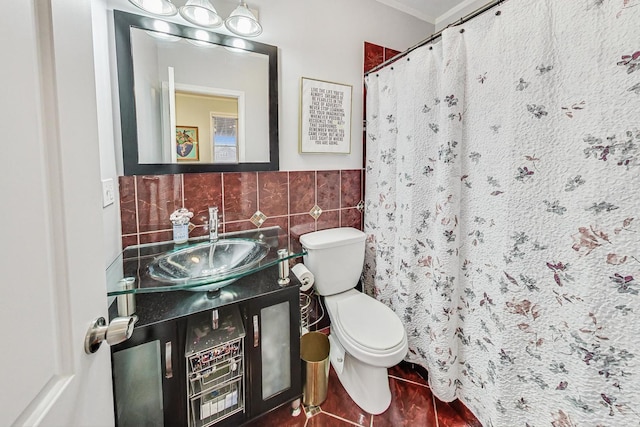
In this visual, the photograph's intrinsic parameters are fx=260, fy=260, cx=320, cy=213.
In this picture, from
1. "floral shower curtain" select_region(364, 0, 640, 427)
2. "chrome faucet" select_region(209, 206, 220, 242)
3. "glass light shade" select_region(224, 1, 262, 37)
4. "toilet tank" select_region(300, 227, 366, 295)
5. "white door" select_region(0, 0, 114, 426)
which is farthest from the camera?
"toilet tank" select_region(300, 227, 366, 295)

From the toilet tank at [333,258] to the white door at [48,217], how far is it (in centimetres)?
111

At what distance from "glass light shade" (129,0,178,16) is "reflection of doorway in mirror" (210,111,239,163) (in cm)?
45

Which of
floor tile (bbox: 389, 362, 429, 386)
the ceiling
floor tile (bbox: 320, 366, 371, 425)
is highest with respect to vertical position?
the ceiling

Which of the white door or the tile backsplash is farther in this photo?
the tile backsplash

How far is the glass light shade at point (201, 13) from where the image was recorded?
122 centimetres

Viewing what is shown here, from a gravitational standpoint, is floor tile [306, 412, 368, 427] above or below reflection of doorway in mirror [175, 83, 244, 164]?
below

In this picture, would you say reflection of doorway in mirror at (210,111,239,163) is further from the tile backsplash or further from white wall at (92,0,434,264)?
white wall at (92,0,434,264)

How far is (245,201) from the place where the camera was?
1.55 metres

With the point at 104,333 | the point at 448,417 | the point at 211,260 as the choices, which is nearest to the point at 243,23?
the point at 211,260

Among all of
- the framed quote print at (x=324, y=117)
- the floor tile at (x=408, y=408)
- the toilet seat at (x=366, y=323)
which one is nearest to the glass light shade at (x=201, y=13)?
the framed quote print at (x=324, y=117)

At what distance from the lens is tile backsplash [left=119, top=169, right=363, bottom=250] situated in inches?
51.4

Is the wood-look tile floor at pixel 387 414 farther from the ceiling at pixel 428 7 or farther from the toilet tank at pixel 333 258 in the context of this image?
the ceiling at pixel 428 7

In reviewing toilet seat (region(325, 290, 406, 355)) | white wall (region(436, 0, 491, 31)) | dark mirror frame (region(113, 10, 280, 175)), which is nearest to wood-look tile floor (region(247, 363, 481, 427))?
toilet seat (region(325, 290, 406, 355))

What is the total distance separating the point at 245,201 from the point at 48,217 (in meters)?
1.16
